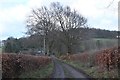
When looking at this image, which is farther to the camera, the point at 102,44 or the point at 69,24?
the point at 69,24

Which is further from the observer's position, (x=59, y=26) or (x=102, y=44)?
(x=59, y=26)

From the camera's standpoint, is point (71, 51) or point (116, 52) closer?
point (116, 52)

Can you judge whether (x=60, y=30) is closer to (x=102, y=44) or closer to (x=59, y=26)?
(x=59, y=26)

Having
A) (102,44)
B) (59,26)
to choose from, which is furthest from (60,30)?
(102,44)

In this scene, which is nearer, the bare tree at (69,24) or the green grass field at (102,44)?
the green grass field at (102,44)

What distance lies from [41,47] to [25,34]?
956 cm

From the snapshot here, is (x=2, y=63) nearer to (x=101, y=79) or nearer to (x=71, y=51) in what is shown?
(x=101, y=79)

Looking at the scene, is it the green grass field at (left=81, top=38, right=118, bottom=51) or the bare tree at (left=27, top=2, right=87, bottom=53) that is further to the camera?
the bare tree at (left=27, top=2, right=87, bottom=53)

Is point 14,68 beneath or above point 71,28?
beneath

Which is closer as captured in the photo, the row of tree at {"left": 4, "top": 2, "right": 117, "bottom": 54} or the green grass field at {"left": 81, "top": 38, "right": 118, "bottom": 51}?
the green grass field at {"left": 81, "top": 38, "right": 118, "bottom": 51}

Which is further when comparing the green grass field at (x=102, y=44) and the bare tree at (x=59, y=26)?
the bare tree at (x=59, y=26)

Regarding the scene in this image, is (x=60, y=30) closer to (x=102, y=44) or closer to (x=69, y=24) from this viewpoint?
(x=69, y=24)

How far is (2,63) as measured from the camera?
1538 centimetres

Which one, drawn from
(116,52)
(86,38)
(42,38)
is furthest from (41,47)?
(116,52)
